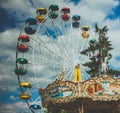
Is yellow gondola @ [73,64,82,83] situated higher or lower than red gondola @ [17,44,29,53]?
lower

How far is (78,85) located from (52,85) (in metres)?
2.20

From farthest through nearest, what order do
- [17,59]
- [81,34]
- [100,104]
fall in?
[81,34], [17,59], [100,104]

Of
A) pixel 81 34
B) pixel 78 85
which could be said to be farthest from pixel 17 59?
pixel 81 34

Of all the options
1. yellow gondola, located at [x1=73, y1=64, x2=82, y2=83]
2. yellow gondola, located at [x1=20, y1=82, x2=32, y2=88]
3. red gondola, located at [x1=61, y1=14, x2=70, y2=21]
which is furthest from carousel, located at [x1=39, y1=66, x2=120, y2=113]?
red gondola, located at [x1=61, y1=14, x2=70, y2=21]

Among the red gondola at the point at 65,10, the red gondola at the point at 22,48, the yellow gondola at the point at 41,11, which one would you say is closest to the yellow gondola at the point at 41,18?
the yellow gondola at the point at 41,11

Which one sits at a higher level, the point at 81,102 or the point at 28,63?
the point at 28,63

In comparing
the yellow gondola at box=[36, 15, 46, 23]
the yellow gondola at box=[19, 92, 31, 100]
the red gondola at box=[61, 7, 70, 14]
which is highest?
the red gondola at box=[61, 7, 70, 14]

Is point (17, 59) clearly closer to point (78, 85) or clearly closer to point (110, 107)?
point (78, 85)

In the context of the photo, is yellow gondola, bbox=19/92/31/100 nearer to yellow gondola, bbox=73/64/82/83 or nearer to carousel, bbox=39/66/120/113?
carousel, bbox=39/66/120/113

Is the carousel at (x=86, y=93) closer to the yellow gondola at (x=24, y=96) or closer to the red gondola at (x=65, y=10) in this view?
the yellow gondola at (x=24, y=96)

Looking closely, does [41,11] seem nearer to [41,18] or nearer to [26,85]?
[41,18]

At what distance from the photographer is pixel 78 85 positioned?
21.7m

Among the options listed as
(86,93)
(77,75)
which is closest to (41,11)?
(77,75)

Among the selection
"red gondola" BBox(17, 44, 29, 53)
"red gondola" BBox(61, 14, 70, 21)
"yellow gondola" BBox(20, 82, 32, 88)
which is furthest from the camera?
"red gondola" BBox(61, 14, 70, 21)
